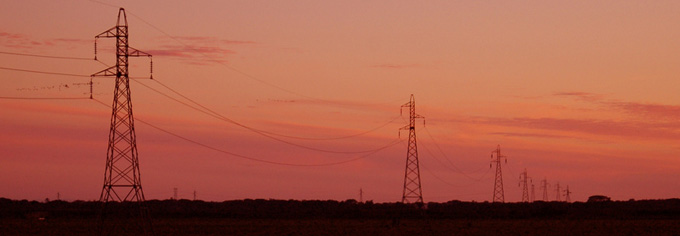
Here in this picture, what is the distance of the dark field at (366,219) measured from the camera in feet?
325

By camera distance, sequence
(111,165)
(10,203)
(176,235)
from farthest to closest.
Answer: (10,203) → (176,235) → (111,165)

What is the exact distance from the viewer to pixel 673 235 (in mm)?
91938

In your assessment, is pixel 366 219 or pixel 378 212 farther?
pixel 378 212

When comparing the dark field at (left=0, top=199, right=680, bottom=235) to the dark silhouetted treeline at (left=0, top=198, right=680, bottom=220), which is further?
the dark silhouetted treeline at (left=0, top=198, right=680, bottom=220)

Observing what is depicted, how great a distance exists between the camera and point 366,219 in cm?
14312

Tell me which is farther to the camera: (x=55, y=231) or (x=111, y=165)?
(x=55, y=231)

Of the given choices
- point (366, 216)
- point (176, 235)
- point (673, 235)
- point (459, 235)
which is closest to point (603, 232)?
point (673, 235)

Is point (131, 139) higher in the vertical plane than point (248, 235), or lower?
higher

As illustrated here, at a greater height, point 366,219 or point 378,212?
point 378,212

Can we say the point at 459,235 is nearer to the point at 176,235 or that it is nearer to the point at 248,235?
the point at 248,235

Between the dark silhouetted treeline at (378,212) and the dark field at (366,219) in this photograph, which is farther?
the dark silhouetted treeline at (378,212)

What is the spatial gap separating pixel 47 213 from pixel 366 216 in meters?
49.3

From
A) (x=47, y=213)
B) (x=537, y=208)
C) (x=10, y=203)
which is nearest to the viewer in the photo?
(x=47, y=213)

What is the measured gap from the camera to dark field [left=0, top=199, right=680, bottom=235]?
325 ft
